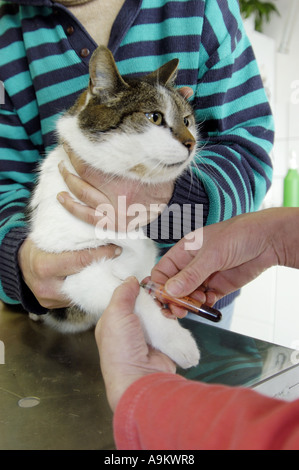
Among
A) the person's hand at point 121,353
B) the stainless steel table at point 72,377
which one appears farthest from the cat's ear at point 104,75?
the stainless steel table at point 72,377

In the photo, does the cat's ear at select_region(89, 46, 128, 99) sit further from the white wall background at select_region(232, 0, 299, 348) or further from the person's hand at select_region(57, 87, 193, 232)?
the white wall background at select_region(232, 0, 299, 348)

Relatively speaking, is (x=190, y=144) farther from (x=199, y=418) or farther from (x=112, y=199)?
(x=199, y=418)

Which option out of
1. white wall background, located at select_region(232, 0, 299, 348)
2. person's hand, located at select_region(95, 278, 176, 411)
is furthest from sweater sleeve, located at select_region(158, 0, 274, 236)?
white wall background, located at select_region(232, 0, 299, 348)

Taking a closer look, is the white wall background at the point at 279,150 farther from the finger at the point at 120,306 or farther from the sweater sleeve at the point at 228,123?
the finger at the point at 120,306

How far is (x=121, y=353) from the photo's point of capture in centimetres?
61

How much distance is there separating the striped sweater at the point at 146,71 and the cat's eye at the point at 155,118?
160 millimetres

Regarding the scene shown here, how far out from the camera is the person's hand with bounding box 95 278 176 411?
1.86 ft

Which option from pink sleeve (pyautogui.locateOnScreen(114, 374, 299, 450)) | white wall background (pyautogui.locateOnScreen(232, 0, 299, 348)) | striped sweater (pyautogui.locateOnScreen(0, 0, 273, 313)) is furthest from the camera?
white wall background (pyautogui.locateOnScreen(232, 0, 299, 348))

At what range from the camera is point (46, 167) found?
1105mm

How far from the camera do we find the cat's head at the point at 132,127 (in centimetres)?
90

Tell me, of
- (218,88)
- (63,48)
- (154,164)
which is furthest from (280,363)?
(63,48)

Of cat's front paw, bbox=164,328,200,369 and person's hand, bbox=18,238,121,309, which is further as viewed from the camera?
person's hand, bbox=18,238,121,309

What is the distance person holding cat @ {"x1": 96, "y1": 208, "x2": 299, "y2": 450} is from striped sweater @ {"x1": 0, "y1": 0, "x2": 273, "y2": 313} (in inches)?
9.0

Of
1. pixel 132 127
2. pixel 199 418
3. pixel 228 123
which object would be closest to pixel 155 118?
pixel 132 127
